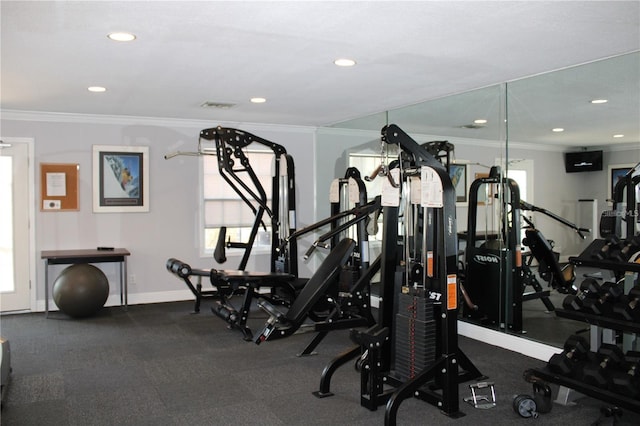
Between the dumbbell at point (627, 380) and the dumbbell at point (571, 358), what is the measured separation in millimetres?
212

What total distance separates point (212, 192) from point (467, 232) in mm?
3333

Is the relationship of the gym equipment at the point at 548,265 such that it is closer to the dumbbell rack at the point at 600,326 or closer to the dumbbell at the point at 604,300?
the dumbbell rack at the point at 600,326

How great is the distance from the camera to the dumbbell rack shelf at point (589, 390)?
2.73 m

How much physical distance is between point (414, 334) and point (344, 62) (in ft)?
6.27

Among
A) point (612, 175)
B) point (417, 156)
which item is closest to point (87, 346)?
point (417, 156)

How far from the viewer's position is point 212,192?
6.94m

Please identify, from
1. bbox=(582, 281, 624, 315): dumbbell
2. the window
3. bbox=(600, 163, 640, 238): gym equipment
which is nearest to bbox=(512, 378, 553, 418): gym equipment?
bbox=(582, 281, 624, 315): dumbbell

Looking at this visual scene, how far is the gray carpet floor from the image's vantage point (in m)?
3.16

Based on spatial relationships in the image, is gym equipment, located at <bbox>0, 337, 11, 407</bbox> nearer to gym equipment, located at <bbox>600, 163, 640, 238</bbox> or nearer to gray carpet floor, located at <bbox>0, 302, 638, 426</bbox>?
gray carpet floor, located at <bbox>0, 302, 638, 426</bbox>

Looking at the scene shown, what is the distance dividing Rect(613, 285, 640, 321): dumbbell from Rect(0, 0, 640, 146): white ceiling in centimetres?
145

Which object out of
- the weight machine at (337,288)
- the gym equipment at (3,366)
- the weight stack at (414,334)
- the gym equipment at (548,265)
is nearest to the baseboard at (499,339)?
the gym equipment at (548,265)

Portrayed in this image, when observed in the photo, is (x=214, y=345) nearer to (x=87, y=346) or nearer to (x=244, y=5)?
(x=87, y=346)

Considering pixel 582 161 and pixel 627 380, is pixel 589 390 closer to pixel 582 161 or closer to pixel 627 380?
pixel 627 380

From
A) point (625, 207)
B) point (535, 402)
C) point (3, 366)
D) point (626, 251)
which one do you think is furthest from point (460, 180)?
point (3, 366)
